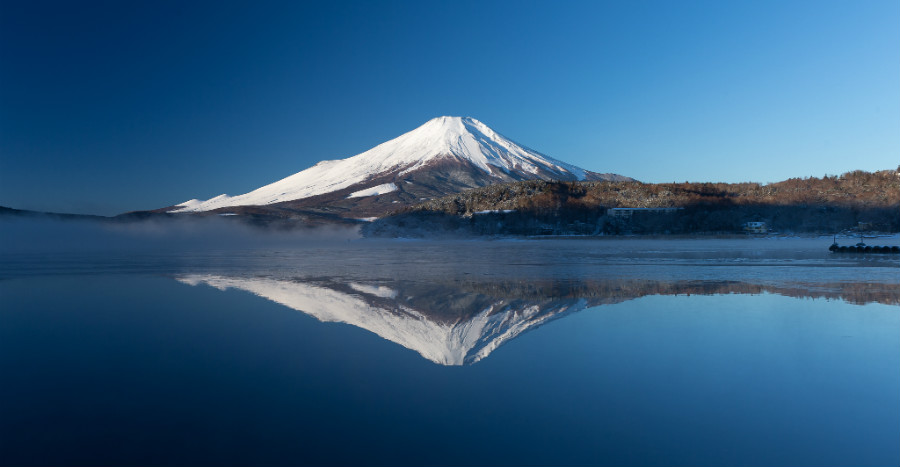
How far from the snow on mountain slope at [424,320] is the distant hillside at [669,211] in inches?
2494

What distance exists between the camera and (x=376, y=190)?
558 ft

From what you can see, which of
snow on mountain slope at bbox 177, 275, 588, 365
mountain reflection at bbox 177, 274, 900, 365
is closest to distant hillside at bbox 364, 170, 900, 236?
mountain reflection at bbox 177, 274, 900, 365

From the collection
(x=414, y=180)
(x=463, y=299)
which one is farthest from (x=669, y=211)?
(x=414, y=180)

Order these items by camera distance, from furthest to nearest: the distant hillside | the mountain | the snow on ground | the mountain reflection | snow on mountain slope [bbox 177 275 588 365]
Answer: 1. the snow on ground
2. the mountain
3. the distant hillside
4. the mountain reflection
5. snow on mountain slope [bbox 177 275 588 365]

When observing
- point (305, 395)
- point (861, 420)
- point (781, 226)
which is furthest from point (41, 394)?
point (781, 226)

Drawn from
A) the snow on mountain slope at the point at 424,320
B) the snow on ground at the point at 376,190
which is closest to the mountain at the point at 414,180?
the snow on ground at the point at 376,190

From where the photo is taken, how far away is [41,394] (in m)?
5.75

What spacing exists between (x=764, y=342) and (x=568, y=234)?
222 feet

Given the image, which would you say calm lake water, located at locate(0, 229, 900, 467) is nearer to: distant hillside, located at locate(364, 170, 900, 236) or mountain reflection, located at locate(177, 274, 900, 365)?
mountain reflection, located at locate(177, 274, 900, 365)

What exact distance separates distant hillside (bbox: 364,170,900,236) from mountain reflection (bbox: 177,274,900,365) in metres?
60.2

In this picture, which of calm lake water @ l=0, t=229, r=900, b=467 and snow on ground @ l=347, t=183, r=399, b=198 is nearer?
calm lake water @ l=0, t=229, r=900, b=467

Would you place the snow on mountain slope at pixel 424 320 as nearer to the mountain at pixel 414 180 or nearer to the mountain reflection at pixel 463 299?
the mountain reflection at pixel 463 299

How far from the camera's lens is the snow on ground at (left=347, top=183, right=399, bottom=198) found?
167 meters

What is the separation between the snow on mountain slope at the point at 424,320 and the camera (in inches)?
306
